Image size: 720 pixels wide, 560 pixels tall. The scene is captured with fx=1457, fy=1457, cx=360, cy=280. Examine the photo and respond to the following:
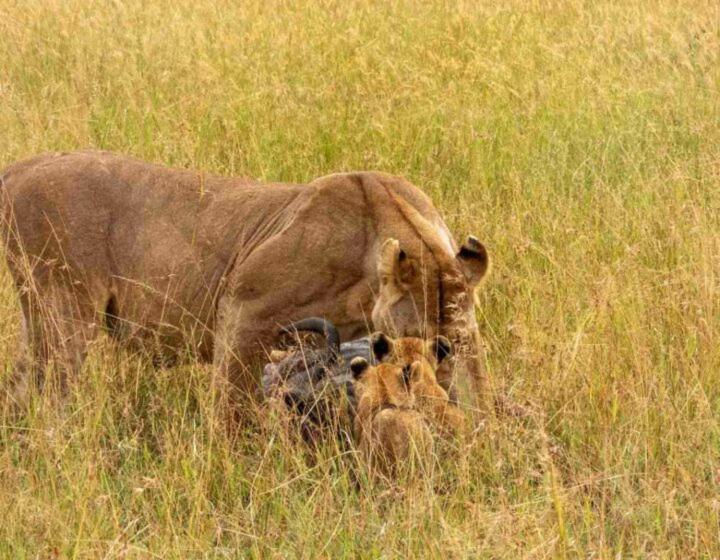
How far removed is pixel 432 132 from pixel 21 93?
2.96 meters

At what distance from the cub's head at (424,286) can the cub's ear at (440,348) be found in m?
0.09

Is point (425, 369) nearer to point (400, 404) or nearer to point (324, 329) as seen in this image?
point (400, 404)

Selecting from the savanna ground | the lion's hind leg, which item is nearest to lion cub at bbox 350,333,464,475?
the savanna ground

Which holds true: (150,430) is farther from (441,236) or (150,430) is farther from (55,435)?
(441,236)

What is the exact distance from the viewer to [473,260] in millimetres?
5207

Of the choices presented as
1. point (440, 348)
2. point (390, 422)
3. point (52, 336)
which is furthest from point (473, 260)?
point (52, 336)

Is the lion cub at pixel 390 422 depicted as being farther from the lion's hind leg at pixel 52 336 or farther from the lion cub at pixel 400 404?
the lion's hind leg at pixel 52 336

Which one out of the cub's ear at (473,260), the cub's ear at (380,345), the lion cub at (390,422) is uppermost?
the cub's ear at (473,260)

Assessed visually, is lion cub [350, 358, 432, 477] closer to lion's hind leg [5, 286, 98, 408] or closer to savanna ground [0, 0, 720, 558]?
savanna ground [0, 0, 720, 558]

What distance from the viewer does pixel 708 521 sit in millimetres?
4375

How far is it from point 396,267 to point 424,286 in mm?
119

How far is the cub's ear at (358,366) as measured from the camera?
4.78 m

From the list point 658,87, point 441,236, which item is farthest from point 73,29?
point 441,236

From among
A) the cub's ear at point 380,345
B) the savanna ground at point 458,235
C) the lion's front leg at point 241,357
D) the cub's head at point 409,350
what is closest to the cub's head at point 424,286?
the cub's head at point 409,350
